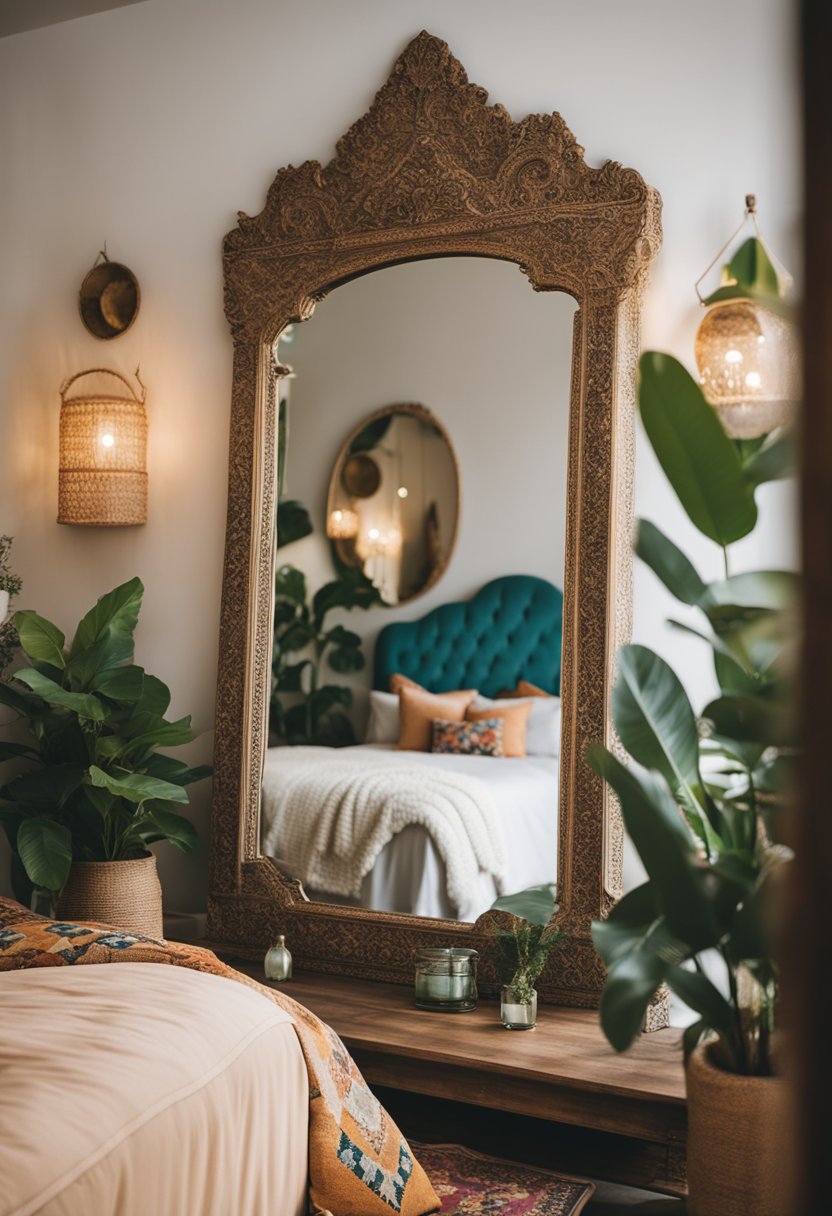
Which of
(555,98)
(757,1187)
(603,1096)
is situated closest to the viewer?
(757,1187)

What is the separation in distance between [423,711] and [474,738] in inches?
7.4

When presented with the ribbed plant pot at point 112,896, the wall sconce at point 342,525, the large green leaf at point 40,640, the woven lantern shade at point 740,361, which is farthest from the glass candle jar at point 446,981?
the woven lantern shade at point 740,361

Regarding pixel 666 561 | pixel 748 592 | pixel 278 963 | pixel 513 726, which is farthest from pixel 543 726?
pixel 748 592

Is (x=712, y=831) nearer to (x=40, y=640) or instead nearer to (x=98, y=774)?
(x=98, y=774)

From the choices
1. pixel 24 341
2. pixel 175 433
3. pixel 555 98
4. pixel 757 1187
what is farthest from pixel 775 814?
pixel 24 341

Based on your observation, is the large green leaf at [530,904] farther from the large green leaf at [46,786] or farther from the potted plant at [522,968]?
the large green leaf at [46,786]

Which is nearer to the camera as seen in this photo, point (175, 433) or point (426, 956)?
point (426, 956)

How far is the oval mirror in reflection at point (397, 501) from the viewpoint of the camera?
3232 mm

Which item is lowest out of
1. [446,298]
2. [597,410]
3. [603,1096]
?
[603,1096]

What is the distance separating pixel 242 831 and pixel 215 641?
605mm

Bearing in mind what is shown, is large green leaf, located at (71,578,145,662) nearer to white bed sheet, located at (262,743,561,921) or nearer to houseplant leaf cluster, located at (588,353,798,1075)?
white bed sheet, located at (262,743,561,921)

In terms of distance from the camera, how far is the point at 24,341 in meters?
3.96

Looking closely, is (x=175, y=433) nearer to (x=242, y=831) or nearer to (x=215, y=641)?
(x=215, y=641)

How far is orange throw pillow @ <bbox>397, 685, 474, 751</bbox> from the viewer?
313 cm
